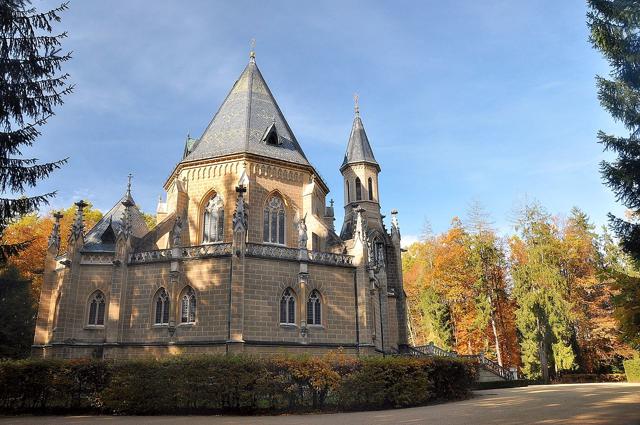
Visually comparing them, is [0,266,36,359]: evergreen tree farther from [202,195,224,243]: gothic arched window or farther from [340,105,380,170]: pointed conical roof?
[340,105,380,170]: pointed conical roof

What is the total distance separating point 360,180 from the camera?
3331 cm

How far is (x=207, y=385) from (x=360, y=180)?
2090 centimetres

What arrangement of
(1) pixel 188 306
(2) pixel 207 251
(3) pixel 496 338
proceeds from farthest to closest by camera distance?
(3) pixel 496 338, (2) pixel 207 251, (1) pixel 188 306

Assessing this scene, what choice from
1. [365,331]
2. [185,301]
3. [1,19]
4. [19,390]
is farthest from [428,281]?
[1,19]

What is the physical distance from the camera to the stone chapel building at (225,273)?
21594 mm

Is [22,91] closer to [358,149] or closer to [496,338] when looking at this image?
[358,149]

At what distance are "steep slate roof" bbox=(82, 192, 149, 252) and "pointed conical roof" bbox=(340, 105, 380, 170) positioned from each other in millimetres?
14727

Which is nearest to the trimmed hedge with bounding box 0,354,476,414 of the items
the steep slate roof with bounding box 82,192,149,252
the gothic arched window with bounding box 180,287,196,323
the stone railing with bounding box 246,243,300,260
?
the gothic arched window with bounding box 180,287,196,323

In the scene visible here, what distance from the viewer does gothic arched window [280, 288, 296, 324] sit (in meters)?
22.5

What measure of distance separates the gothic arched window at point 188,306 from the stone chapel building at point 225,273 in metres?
0.05

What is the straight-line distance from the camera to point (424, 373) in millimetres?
17000

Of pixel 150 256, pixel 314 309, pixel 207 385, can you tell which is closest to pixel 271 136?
pixel 150 256

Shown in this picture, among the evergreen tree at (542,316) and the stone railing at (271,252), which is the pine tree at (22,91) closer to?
the stone railing at (271,252)

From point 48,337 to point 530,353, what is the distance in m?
30.4
